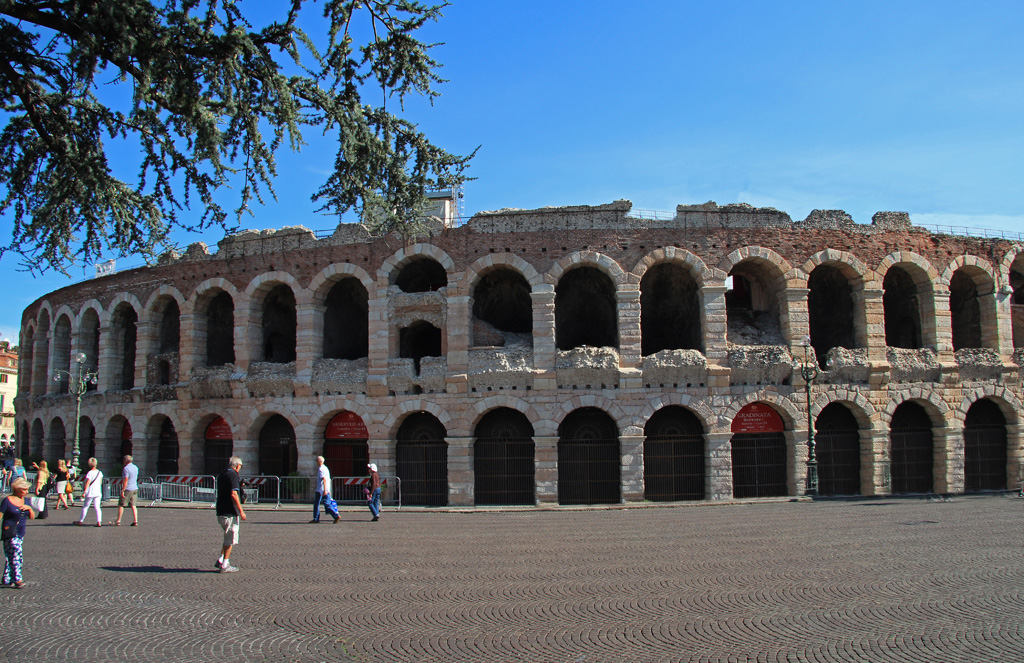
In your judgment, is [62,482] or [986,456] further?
[986,456]

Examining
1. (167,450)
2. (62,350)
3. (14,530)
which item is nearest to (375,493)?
(14,530)

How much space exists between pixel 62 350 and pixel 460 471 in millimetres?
22513

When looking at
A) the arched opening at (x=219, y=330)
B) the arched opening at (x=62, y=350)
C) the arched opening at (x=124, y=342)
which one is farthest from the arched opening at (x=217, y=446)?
the arched opening at (x=62, y=350)

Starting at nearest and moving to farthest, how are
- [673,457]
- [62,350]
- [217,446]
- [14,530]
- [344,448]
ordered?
[14,530], [673,457], [344,448], [217,446], [62,350]

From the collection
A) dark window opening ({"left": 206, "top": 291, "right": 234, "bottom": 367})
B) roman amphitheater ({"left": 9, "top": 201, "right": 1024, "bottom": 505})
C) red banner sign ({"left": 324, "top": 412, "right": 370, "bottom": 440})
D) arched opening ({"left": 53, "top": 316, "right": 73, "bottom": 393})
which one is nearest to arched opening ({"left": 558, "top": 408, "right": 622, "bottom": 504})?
roman amphitheater ({"left": 9, "top": 201, "right": 1024, "bottom": 505})

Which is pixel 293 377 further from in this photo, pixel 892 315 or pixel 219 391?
pixel 892 315

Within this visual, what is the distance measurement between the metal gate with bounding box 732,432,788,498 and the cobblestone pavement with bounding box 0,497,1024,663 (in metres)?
7.36

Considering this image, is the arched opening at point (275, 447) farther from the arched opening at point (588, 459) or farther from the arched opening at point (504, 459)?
the arched opening at point (588, 459)

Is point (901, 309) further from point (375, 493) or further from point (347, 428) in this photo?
point (347, 428)

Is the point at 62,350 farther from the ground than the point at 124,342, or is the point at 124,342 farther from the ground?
the point at 124,342

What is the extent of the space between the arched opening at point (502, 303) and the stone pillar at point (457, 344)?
86cm

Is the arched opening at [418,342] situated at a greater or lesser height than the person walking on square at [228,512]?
greater

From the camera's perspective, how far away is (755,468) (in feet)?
74.0

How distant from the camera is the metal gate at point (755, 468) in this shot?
73.8 ft
